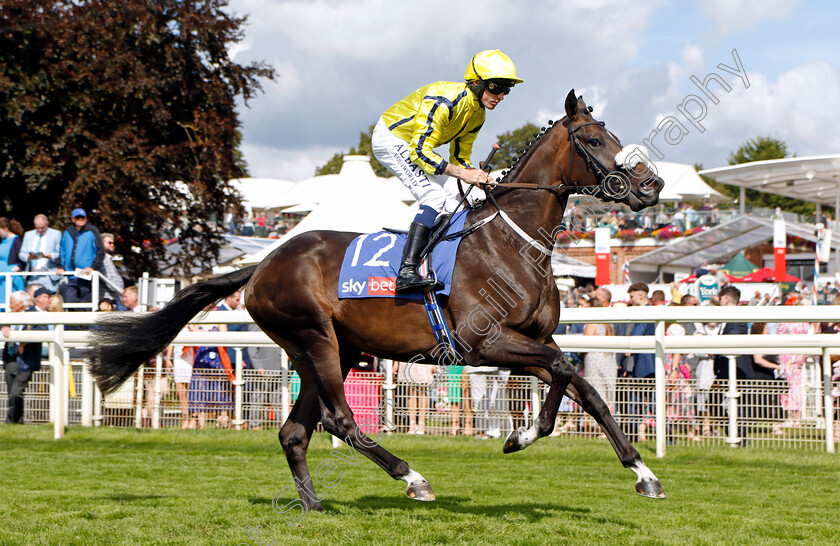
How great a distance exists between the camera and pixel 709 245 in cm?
2719

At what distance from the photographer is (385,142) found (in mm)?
5156

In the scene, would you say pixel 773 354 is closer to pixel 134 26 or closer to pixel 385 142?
pixel 385 142

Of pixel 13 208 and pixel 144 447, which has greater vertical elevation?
pixel 13 208

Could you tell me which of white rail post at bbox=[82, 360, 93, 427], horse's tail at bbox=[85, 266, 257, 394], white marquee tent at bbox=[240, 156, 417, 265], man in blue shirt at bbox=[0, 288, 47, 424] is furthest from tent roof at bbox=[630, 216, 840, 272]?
horse's tail at bbox=[85, 266, 257, 394]

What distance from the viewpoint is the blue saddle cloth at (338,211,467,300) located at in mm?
4742

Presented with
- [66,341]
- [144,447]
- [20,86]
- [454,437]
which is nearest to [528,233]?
[454,437]

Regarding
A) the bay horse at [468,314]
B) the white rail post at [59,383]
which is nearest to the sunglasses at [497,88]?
the bay horse at [468,314]

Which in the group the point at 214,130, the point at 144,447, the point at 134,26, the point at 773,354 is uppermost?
the point at 134,26

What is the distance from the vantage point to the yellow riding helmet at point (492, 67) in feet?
15.4

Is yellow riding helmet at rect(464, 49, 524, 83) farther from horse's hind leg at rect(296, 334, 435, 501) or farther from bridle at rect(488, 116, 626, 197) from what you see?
horse's hind leg at rect(296, 334, 435, 501)

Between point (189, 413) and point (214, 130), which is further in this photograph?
point (214, 130)

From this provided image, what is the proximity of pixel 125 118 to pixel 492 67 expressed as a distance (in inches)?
503

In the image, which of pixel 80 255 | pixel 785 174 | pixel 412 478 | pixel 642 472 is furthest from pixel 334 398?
pixel 785 174

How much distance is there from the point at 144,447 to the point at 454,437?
273 cm
